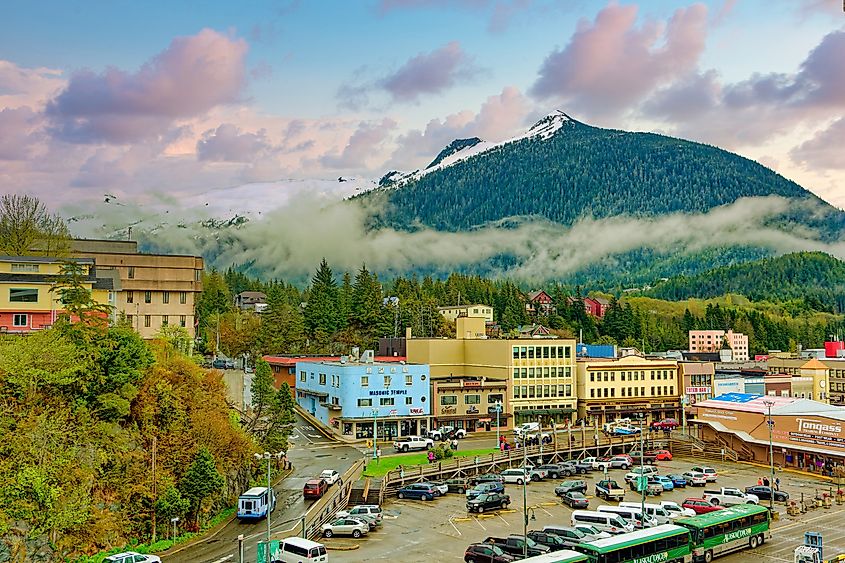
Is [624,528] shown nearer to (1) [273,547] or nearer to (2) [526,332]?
(1) [273,547]

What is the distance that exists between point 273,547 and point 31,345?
16.8 metres

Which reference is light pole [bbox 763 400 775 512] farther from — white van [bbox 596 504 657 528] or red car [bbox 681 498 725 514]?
white van [bbox 596 504 657 528]

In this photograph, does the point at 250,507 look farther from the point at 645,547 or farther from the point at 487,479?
the point at 645,547

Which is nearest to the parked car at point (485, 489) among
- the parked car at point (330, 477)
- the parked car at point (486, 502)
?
the parked car at point (486, 502)

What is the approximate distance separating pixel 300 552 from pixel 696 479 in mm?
38431

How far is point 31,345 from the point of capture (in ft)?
139

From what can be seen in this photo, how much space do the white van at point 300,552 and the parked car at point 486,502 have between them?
16.8 m

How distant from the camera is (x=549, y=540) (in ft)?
138

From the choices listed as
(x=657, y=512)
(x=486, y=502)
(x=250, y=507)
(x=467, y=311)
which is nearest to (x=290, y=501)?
(x=250, y=507)

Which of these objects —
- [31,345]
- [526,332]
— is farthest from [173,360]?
[526,332]

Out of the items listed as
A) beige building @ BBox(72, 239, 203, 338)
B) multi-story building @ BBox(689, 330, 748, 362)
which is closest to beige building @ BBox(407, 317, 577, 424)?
beige building @ BBox(72, 239, 203, 338)

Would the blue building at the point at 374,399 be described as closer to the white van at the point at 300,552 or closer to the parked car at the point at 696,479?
the parked car at the point at 696,479

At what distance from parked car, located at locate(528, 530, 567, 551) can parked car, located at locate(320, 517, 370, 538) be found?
376 inches

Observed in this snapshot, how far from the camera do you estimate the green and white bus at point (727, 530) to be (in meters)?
42.7
